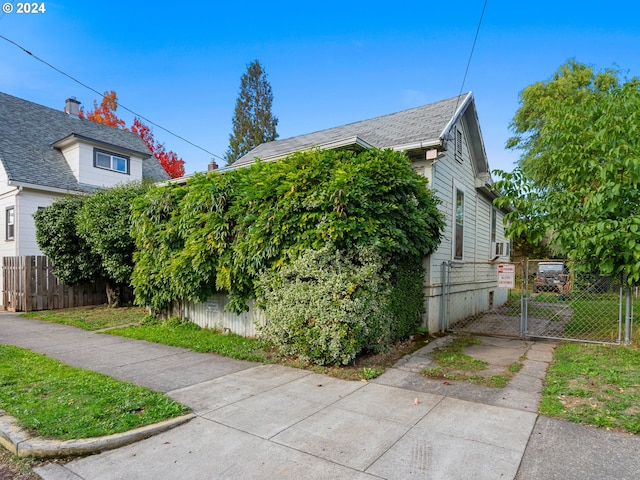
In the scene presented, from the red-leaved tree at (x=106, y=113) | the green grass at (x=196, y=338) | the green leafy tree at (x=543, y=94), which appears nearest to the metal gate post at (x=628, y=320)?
the green grass at (x=196, y=338)

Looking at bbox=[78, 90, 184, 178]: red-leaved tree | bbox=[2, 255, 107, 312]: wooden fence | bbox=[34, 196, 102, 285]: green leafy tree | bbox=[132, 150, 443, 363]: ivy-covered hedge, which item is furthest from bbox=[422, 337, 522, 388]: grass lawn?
bbox=[78, 90, 184, 178]: red-leaved tree

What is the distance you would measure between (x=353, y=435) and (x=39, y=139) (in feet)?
59.8

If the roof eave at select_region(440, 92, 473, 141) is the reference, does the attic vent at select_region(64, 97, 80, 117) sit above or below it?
above

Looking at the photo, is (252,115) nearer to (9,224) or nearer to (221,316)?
(9,224)

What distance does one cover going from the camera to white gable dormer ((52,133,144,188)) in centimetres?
1502

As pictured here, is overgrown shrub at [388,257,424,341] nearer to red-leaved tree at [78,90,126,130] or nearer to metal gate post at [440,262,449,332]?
metal gate post at [440,262,449,332]

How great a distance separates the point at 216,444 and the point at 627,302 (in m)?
7.07

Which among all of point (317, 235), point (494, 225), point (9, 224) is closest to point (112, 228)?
point (317, 235)

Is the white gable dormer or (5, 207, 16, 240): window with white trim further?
the white gable dormer

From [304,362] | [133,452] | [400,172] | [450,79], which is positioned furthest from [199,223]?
[450,79]

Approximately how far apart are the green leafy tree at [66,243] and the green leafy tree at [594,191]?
11386 millimetres

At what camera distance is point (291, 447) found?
3.10 metres

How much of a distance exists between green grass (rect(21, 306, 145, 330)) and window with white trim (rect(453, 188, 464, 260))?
8254 mm

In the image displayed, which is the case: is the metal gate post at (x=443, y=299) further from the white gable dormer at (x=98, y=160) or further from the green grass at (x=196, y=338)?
the white gable dormer at (x=98, y=160)
